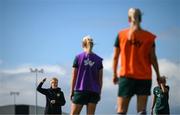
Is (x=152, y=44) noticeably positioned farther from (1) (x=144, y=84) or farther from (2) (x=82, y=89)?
(2) (x=82, y=89)

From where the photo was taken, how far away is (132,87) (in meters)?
8.81

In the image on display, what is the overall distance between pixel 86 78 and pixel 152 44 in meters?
2.22

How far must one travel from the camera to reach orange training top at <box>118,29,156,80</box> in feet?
29.0

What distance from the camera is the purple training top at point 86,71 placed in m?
10.9

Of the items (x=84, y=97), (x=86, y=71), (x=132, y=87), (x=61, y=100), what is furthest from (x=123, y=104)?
(x=61, y=100)

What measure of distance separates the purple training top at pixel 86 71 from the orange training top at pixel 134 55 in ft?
6.58

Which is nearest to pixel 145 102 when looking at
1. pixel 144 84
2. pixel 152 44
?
pixel 144 84

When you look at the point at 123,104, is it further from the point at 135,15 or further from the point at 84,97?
the point at 84,97

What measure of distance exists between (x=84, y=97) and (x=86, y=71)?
0.48 m

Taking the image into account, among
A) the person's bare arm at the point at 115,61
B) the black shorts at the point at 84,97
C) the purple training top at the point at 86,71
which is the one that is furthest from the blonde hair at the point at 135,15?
the black shorts at the point at 84,97

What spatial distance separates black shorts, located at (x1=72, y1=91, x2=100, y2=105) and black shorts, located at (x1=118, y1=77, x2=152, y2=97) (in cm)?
203

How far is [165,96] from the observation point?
49.5ft

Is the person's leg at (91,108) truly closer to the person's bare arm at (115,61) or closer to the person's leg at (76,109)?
the person's leg at (76,109)

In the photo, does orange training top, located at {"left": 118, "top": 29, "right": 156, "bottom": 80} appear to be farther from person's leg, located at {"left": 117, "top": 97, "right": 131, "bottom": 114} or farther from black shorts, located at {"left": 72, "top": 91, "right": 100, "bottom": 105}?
black shorts, located at {"left": 72, "top": 91, "right": 100, "bottom": 105}
